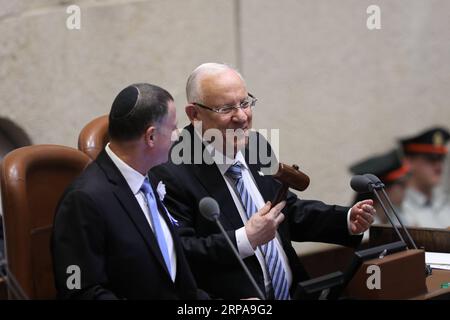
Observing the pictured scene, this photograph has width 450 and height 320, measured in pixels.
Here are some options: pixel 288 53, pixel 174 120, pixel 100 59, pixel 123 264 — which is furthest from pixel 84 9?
pixel 123 264

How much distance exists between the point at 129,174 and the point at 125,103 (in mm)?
223

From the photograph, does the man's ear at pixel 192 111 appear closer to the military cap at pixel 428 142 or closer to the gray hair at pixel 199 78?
the gray hair at pixel 199 78

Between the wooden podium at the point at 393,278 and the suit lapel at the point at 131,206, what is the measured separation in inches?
Result: 24.6

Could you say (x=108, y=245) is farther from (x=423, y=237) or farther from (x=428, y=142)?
(x=428, y=142)

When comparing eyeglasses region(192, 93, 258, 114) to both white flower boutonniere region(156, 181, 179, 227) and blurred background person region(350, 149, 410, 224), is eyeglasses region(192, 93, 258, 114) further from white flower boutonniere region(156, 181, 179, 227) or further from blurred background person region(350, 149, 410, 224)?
blurred background person region(350, 149, 410, 224)

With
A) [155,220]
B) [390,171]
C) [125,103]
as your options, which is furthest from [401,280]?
[390,171]

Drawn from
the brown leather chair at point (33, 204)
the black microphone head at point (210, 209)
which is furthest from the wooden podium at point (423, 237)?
the brown leather chair at point (33, 204)

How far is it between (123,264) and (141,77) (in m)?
2.06

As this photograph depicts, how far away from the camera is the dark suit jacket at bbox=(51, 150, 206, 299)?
2.44 metres

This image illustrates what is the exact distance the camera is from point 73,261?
95.6 inches

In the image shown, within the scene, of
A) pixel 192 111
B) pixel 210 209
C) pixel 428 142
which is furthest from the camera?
pixel 428 142

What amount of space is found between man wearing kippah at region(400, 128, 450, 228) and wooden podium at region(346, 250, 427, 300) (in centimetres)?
278

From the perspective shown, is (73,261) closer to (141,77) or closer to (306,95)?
(141,77)

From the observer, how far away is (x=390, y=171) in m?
5.53
